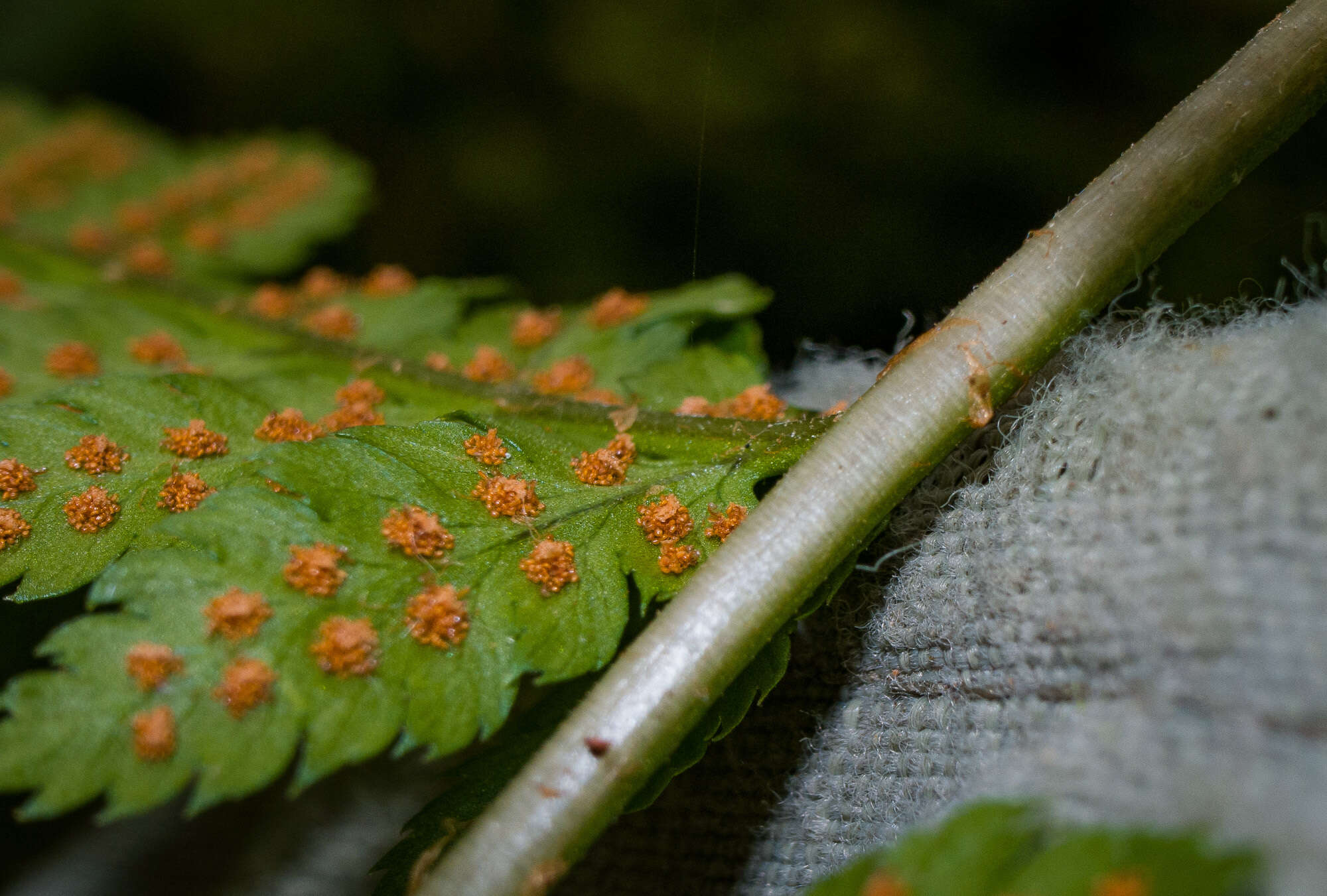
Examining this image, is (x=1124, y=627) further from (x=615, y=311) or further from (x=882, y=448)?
(x=615, y=311)

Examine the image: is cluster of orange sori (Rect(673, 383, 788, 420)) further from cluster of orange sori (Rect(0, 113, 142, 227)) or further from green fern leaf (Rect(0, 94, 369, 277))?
cluster of orange sori (Rect(0, 113, 142, 227))

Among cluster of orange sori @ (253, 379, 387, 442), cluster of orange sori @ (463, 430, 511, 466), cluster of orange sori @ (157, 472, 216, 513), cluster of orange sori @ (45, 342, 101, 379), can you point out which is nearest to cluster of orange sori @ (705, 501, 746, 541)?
cluster of orange sori @ (463, 430, 511, 466)

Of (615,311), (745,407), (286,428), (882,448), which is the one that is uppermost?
(615,311)

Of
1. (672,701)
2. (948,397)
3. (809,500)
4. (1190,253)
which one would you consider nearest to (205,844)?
(672,701)

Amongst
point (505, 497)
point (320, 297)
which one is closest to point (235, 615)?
point (505, 497)

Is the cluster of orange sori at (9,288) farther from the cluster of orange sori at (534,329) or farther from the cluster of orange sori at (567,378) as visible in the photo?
the cluster of orange sori at (567,378)

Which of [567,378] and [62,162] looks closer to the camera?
[567,378]
